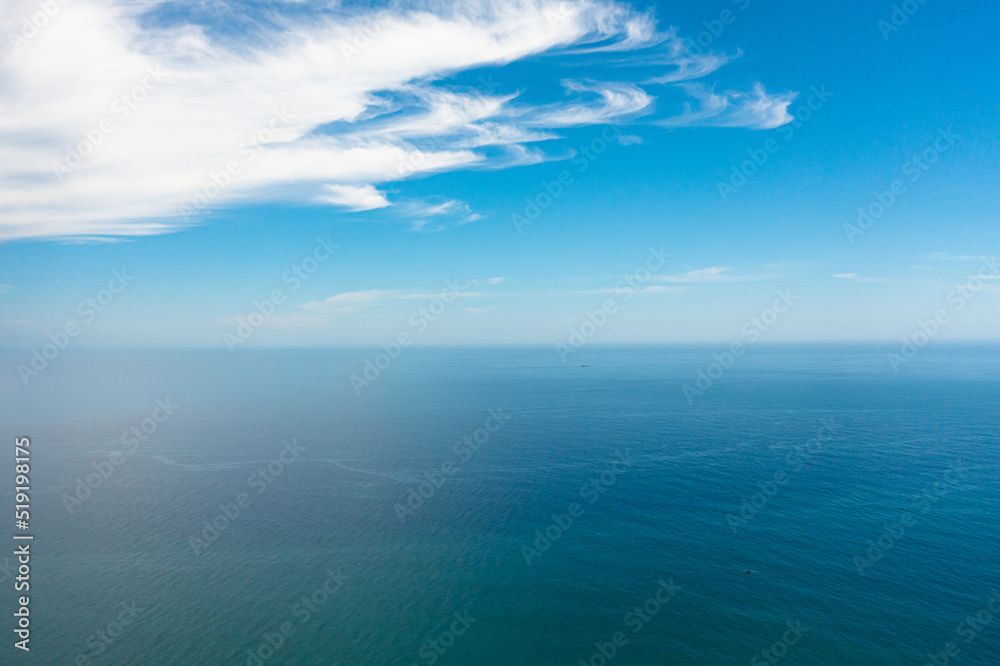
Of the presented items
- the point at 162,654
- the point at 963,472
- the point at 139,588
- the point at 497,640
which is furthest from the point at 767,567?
the point at 139,588

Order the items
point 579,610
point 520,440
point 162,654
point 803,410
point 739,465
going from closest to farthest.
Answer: point 162,654, point 579,610, point 739,465, point 520,440, point 803,410

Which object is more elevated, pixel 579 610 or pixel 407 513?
pixel 407 513

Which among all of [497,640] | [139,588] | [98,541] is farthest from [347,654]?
[98,541]

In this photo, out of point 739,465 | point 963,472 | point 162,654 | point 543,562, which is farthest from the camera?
point 739,465

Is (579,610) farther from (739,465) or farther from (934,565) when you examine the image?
(739,465)

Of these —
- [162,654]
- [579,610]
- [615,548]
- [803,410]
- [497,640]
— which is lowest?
[162,654]

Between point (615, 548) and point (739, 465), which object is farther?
point (739, 465)
